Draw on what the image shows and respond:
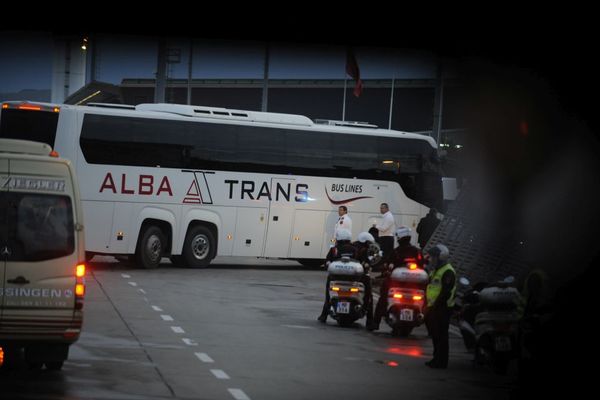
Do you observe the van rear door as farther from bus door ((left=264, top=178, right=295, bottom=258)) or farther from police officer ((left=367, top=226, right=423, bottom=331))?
bus door ((left=264, top=178, right=295, bottom=258))

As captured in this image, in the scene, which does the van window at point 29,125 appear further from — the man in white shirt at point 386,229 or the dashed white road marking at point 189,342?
the dashed white road marking at point 189,342

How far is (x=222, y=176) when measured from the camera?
33.8 meters

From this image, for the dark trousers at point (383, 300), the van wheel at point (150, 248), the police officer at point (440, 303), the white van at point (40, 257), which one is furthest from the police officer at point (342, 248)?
the van wheel at point (150, 248)

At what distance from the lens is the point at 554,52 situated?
525 inches

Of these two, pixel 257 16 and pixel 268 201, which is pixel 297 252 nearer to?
pixel 268 201

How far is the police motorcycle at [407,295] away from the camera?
66.9 ft

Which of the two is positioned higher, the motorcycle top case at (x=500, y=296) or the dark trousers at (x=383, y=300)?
the motorcycle top case at (x=500, y=296)

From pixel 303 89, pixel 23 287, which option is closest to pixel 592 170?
pixel 23 287

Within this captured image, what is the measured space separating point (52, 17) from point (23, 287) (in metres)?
5.54

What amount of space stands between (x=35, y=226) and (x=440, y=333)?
550 cm

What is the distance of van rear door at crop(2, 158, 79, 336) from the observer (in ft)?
47.0

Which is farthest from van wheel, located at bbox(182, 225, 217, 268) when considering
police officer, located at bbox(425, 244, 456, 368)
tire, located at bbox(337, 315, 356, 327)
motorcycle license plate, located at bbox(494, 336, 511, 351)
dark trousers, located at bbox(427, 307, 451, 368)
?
motorcycle license plate, located at bbox(494, 336, 511, 351)

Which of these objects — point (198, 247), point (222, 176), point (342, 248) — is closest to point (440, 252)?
point (342, 248)

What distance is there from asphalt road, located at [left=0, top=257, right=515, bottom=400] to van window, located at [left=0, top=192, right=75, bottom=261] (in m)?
1.35
